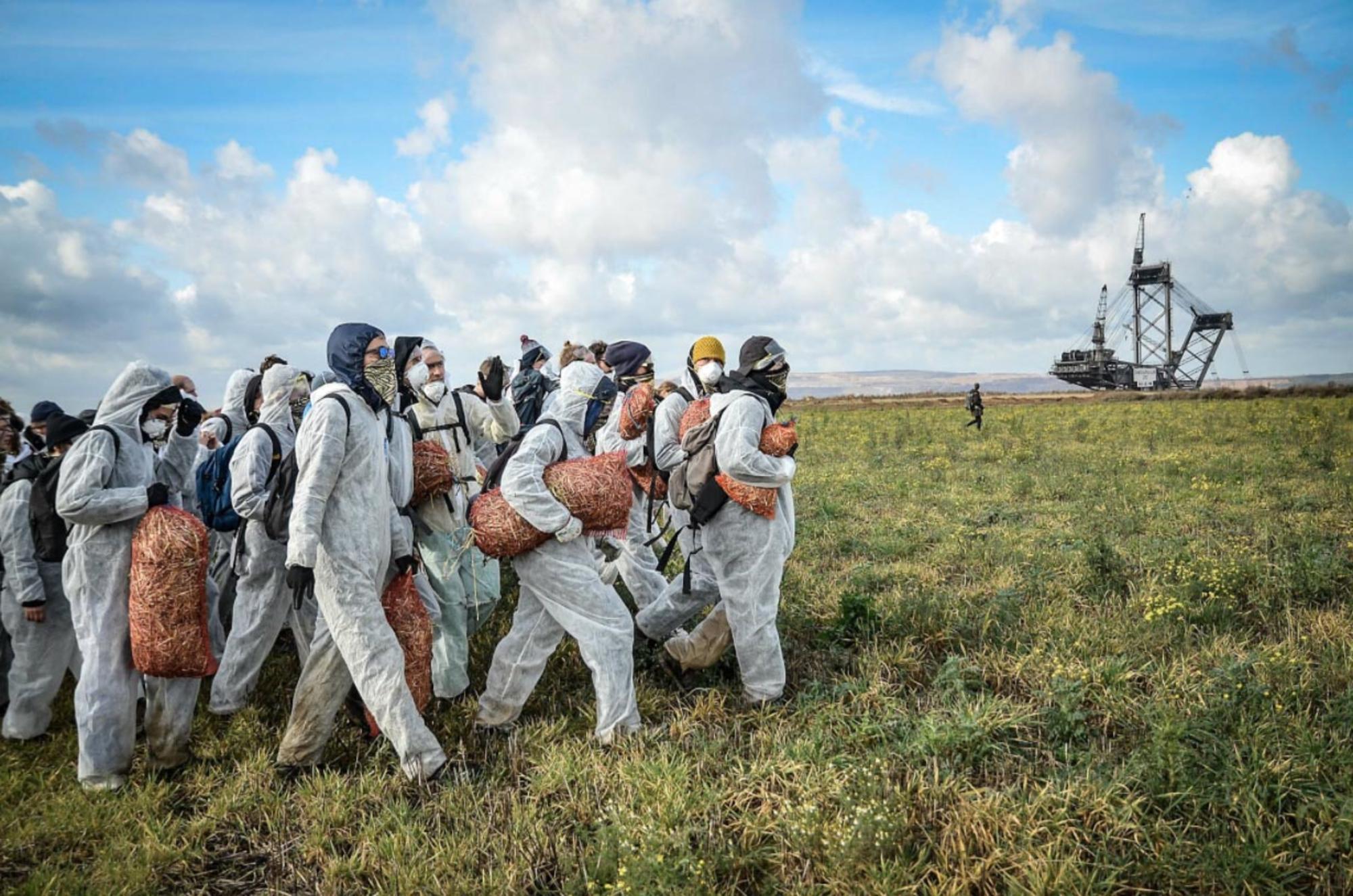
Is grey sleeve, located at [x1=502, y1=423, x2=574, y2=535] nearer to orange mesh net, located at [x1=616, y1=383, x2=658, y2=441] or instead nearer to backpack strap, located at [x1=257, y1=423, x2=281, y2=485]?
orange mesh net, located at [x1=616, y1=383, x2=658, y2=441]

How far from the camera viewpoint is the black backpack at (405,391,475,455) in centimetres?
649

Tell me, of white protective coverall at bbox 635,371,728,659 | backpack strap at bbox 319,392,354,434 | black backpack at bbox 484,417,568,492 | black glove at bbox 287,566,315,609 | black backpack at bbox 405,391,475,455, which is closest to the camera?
black glove at bbox 287,566,315,609

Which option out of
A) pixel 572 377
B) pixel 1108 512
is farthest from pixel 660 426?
pixel 1108 512

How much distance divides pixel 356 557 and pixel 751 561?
7.22 ft

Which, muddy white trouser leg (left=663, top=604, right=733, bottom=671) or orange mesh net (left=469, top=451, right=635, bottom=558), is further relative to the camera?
muddy white trouser leg (left=663, top=604, right=733, bottom=671)

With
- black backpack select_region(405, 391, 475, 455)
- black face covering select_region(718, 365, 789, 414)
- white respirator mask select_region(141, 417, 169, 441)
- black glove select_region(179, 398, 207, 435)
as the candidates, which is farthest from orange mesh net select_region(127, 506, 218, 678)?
black face covering select_region(718, 365, 789, 414)

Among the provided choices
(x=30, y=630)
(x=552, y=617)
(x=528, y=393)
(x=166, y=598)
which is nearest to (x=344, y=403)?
(x=166, y=598)

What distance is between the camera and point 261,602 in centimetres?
520

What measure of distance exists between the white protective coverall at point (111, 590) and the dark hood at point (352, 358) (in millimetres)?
1284

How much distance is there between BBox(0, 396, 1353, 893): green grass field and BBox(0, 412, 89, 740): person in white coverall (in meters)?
0.24

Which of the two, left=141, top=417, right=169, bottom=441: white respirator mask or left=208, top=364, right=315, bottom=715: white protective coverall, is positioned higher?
left=141, top=417, right=169, bottom=441: white respirator mask

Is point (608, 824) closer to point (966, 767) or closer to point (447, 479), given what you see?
point (966, 767)

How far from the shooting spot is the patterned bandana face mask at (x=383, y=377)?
14.1ft

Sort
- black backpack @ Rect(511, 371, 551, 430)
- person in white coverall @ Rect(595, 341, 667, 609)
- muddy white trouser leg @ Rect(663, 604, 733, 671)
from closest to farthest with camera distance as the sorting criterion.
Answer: muddy white trouser leg @ Rect(663, 604, 733, 671)
person in white coverall @ Rect(595, 341, 667, 609)
black backpack @ Rect(511, 371, 551, 430)
